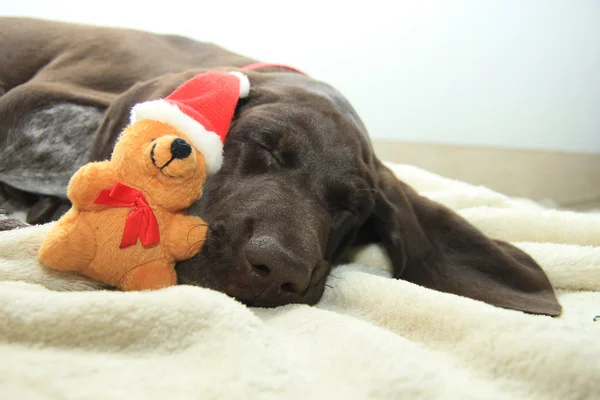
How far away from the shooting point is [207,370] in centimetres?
120

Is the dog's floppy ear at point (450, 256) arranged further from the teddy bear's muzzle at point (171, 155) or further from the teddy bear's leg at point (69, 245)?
the teddy bear's leg at point (69, 245)

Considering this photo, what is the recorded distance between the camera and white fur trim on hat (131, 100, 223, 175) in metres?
1.79

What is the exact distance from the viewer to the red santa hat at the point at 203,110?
1801 mm

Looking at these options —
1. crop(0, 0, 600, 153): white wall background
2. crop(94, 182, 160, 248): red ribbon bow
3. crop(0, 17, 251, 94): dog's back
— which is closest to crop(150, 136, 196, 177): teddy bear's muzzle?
crop(94, 182, 160, 248): red ribbon bow

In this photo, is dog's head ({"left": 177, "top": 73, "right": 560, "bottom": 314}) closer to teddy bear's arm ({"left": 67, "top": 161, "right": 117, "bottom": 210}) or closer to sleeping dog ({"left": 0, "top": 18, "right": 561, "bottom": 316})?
sleeping dog ({"left": 0, "top": 18, "right": 561, "bottom": 316})

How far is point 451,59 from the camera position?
6184mm

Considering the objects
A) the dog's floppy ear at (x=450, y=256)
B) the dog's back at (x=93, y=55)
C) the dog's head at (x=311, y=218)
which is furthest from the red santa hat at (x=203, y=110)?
the dog's back at (x=93, y=55)

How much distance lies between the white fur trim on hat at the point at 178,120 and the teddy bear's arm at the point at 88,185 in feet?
0.79

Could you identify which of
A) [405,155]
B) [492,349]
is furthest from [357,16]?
[492,349]

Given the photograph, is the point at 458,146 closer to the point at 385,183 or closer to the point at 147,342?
the point at 385,183

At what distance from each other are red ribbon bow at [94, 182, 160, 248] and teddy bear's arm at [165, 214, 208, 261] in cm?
5

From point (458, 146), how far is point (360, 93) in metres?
1.39

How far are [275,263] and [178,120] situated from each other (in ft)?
1.86

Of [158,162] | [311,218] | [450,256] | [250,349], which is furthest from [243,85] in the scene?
[250,349]
